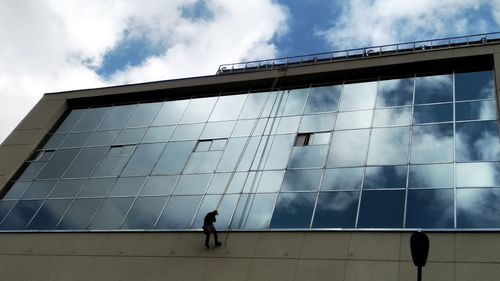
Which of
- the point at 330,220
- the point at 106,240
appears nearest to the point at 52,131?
the point at 106,240

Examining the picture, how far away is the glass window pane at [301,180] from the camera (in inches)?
691

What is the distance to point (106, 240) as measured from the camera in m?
18.5

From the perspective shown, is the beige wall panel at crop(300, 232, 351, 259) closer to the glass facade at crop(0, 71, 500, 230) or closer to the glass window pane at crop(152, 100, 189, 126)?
the glass facade at crop(0, 71, 500, 230)

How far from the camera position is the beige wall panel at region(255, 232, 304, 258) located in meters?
15.5

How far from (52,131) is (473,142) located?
68.9 ft

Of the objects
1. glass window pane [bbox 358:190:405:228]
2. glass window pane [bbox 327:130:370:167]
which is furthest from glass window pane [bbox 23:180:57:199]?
glass window pane [bbox 358:190:405:228]

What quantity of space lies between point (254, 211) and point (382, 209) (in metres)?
→ 4.56

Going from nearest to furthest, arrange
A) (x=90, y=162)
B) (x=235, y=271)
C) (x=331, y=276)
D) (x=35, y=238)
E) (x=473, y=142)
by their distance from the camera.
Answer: (x=331, y=276), (x=235, y=271), (x=473, y=142), (x=35, y=238), (x=90, y=162)

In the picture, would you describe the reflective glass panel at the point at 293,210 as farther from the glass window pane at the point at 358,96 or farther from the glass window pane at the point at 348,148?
the glass window pane at the point at 358,96

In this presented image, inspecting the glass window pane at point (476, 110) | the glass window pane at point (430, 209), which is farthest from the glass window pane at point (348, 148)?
the glass window pane at point (476, 110)

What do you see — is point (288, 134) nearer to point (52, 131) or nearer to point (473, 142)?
point (473, 142)

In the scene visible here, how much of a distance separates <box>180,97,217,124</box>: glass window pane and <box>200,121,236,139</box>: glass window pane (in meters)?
0.80

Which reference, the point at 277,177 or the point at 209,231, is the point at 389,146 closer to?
the point at 277,177

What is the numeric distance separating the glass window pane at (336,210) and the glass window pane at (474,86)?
637cm
